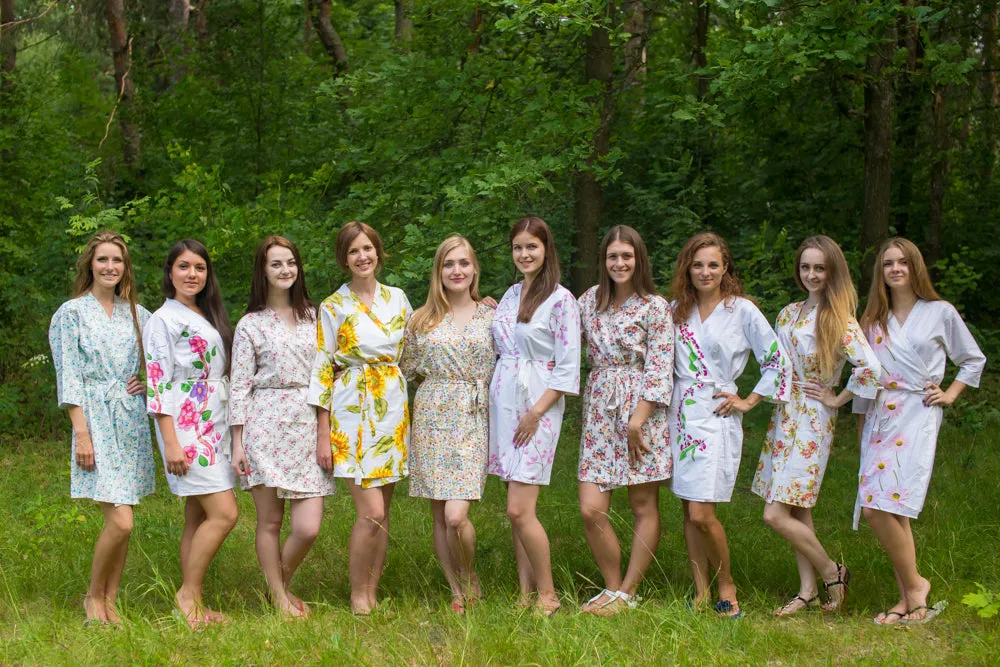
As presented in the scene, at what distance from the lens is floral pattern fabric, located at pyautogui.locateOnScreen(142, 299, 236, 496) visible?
15.3 feet

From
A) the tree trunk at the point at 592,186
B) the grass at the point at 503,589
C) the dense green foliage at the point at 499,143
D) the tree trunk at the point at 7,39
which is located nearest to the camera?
the grass at the point at 503,589

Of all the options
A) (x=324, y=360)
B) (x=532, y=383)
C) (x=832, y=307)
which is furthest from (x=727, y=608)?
(x=324, y=360)

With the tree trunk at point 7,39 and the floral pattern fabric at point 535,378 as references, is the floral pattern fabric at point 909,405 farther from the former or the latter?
the tree trunk at point 7,39

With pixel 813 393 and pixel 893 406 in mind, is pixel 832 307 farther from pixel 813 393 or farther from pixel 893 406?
pixel 893 406

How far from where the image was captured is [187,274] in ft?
15.8

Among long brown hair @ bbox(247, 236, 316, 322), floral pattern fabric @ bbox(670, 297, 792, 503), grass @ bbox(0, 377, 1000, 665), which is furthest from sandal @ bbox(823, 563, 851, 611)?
long brown hair @ bbox(247, 236, 316, 322)

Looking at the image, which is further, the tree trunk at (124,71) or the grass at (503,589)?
the tree trunk at (124,71)

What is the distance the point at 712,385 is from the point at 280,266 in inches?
88.9

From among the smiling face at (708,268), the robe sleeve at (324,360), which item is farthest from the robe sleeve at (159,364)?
the smiling face at (708,268)

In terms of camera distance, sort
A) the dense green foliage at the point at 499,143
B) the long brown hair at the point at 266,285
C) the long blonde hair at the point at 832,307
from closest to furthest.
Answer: the long blonde hair at the point at 832,307
the long brown hair at the point at 266,285
the dense green foliage at the point at 499,143

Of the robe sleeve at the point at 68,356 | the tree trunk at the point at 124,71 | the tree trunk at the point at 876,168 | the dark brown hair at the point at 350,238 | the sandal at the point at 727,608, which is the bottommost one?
the sandal at the point at 727,608

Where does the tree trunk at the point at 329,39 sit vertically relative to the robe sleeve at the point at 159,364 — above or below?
above

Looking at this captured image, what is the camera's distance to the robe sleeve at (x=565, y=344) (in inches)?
185

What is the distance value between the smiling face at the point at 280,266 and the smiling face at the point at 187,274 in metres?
0.34
